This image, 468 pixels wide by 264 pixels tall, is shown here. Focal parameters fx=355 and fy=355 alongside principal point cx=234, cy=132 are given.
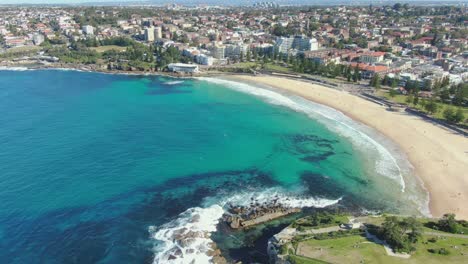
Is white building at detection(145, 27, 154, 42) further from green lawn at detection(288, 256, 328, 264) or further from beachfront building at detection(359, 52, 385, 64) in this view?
green lawn at detection(288, 256, 328, 264)

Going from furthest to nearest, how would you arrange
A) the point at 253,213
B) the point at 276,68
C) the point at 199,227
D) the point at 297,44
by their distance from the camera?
the point at 297,44, the point at 276,68, the point at 253,213, the point at 199,227

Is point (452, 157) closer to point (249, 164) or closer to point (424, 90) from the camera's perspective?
point (249, 164)

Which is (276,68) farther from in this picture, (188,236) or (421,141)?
(188,236)

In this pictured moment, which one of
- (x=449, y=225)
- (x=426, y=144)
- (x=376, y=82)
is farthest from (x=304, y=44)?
(x=449, y=225)

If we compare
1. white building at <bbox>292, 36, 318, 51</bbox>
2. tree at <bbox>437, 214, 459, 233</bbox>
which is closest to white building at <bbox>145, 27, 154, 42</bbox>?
white building at <bbox>292, 36, 318, 51</bbox>

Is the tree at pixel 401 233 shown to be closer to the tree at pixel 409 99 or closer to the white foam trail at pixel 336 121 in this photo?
the white foam trail at pixel 336 121

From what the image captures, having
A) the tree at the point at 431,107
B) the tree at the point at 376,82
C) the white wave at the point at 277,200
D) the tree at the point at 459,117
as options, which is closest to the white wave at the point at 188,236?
the white wave at the point at 277,200
